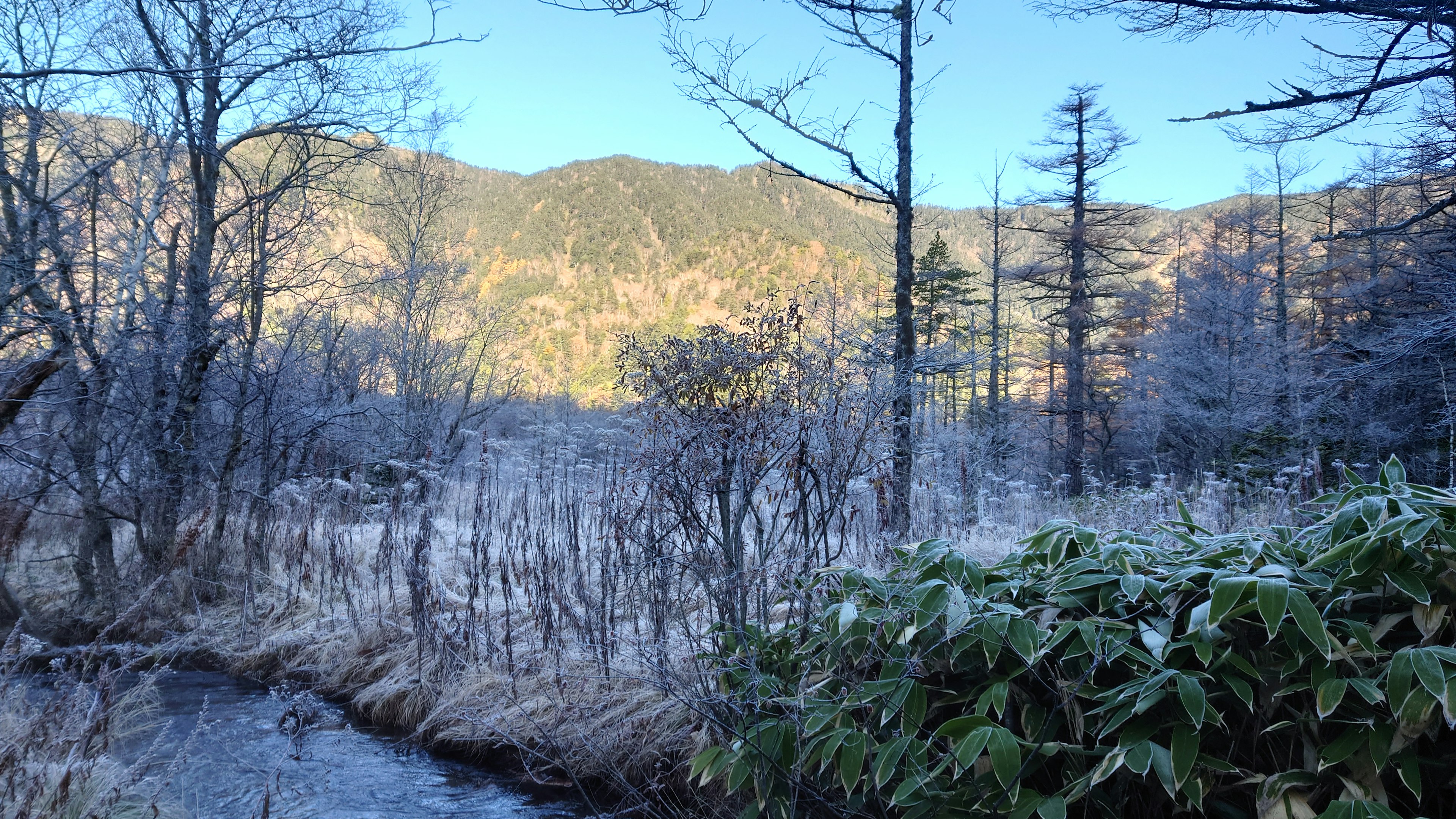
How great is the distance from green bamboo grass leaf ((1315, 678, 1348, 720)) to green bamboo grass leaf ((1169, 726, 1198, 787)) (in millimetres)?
245

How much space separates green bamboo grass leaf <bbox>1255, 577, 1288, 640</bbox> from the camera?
162 centimetres

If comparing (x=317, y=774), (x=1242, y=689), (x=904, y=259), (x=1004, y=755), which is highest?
(x=904, y=259)

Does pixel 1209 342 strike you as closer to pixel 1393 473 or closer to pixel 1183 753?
pixel 1393 473

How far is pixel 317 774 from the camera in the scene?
4.17 meters

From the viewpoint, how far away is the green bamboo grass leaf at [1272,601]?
162 cm

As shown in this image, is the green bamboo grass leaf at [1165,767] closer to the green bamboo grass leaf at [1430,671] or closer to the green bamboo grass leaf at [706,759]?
the green bamboo grass leaf at [1430,671]

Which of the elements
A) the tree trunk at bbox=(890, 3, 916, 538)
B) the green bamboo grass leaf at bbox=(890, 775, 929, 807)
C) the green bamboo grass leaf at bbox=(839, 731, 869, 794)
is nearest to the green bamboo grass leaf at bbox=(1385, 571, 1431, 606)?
the green bamboo grass leaf at bbox=(890, 775, 929, 807)

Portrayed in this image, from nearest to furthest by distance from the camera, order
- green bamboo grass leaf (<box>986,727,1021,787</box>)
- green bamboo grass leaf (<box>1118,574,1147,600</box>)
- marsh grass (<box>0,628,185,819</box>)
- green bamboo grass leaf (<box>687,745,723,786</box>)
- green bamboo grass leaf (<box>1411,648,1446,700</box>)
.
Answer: green bamboo grass leaf (<box>1411,648,1446,700</box>)
green bamboo grass leaf (<box>986,727,1021,787</box>)
green bamboo grass leaf (<box>1118,574,1147,600</box>)
green bamboo grass leaf (<box>687,745,723,786</box>)
marsh grass (<box>0,628,185,819</box>)

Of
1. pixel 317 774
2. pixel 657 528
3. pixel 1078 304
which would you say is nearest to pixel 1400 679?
pixel 657 528

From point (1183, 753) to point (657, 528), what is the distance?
2.76 meters

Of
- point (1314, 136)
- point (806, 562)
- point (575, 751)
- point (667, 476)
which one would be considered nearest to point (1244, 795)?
point (806, 562)

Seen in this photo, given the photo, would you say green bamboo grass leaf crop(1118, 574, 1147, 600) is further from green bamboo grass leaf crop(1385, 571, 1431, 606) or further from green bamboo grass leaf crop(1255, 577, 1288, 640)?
green bamboo grass leaf crop(1385, 571, 1431, 606)

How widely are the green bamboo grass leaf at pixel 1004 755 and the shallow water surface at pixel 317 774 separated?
2744mm

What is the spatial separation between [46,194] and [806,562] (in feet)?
18.6
